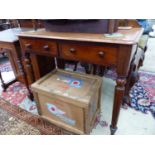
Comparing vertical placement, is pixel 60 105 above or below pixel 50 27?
below

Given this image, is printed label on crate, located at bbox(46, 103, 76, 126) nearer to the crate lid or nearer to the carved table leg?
the crate lid

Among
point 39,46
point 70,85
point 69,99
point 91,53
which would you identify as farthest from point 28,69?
point 91,53

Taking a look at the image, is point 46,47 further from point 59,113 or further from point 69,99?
point 59,113

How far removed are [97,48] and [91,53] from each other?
0.17 ft

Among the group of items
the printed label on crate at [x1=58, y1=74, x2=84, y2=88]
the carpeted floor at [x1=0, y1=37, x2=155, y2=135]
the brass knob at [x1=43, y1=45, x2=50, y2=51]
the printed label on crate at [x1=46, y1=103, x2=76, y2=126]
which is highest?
the brass knob at [x1=43, y1=45, x2=50, y2=51]

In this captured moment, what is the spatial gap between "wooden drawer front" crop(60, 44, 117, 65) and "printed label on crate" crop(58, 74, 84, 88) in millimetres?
257

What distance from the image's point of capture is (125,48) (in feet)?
2.46

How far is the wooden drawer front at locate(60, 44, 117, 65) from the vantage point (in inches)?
31.9

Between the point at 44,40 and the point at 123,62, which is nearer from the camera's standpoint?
the point at 123,62

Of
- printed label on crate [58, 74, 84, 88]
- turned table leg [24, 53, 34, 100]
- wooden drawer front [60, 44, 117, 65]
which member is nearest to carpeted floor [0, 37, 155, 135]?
turned table leg [24, 53, 34, 100]

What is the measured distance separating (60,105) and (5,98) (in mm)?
894
